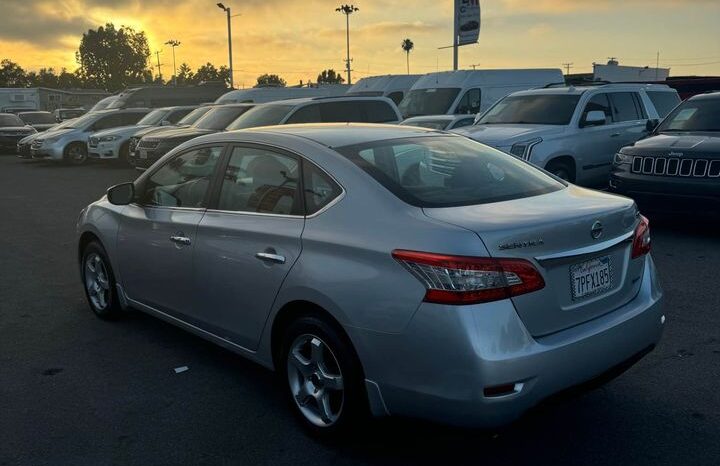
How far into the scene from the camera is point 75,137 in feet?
66.2

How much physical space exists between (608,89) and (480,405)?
9.30 metres

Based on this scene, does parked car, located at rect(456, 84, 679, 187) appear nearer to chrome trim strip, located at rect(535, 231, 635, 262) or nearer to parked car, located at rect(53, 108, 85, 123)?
chrome trim strip, located at rect(535, 231, 635, 262)

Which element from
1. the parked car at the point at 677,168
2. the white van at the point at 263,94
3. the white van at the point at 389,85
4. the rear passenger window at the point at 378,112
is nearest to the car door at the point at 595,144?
the parked car at the point at 677,168

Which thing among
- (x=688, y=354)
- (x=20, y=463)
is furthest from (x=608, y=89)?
(x=20, y=463)

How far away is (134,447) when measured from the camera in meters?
3.38

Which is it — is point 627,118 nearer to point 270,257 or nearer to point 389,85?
point 270,257

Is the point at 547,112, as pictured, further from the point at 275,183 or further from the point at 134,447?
the point at 134,447

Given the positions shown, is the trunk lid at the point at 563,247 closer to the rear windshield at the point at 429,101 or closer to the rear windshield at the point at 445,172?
the rear windshield at the point at 445,172

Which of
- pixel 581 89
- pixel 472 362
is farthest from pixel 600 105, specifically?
pixel 472 362

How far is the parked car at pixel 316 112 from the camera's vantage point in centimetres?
1261

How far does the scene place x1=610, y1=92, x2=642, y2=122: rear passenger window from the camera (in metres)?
10.8

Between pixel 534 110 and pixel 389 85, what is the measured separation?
14339 millimetres

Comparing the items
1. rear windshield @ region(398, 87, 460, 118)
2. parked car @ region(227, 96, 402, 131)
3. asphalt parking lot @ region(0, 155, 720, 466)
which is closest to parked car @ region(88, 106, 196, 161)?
parked car @ region(227, 96, 402, 131)

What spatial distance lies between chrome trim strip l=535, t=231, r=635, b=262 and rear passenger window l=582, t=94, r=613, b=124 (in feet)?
24.1
